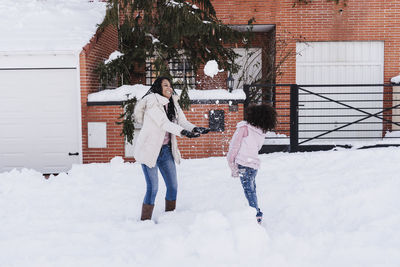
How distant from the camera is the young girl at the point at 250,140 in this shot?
5.10 meters

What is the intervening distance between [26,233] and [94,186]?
252 centimetres

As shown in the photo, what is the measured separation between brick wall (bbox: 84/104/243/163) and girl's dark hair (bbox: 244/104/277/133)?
5.22m

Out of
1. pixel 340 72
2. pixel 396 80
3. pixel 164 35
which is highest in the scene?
pixel 164 35

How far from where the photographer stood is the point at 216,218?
4953mm

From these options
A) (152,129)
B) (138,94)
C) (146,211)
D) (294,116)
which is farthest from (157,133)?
(294,116)

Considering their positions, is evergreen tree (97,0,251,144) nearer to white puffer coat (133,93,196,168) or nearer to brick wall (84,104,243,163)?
A: brick wall (84,104,243,163)

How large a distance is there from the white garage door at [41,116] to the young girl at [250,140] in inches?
239

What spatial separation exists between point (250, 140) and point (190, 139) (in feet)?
17.6

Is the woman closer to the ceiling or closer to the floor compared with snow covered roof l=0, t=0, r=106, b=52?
closer to the floor

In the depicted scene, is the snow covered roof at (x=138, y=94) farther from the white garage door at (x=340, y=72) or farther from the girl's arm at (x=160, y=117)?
the girl's arm at (x=160, y=117)

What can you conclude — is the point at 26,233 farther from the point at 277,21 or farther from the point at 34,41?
the point at 277,21

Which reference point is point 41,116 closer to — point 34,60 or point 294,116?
point 34,60

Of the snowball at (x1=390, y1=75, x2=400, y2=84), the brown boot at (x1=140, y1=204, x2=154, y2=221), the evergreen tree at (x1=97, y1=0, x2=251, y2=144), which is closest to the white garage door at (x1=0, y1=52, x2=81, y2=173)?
the evergreen tree at (x1=97, y1=0, x2=251, y2=144)

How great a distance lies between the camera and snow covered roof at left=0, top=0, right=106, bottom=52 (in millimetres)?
10164
